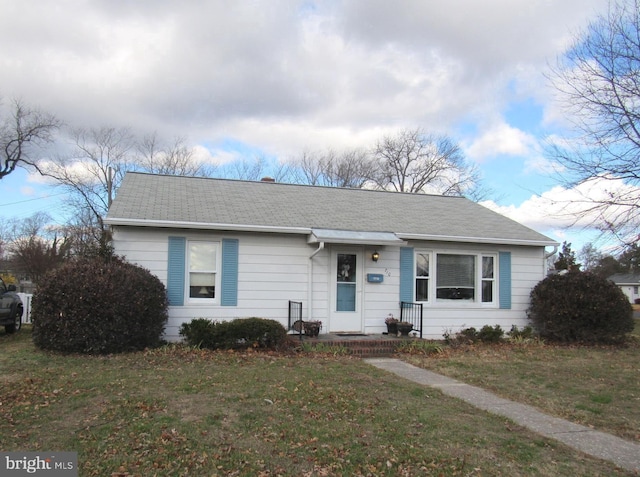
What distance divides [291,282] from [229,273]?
138cm

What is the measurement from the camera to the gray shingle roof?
10781mm

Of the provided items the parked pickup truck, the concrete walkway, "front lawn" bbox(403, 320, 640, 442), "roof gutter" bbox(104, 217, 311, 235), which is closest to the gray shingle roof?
"roof gutter" bbox(104, 217, 311, 235)

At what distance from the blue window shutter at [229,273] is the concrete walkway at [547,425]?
4.28 m

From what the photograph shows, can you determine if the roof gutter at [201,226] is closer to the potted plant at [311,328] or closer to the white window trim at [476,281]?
the potted plant at [311,328]

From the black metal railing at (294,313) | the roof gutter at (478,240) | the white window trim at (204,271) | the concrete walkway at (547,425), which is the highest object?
the roof gutter at (478,240)

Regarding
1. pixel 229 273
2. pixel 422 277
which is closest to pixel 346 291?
pixel 422 277

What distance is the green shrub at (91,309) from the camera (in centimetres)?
869

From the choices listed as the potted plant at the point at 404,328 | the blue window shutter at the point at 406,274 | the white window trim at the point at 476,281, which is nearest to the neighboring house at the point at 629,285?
the white window trim at the point at 476,281

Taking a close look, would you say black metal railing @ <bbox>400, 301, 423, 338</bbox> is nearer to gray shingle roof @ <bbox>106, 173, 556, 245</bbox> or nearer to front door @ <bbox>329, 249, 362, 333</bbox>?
front door @ <bbox>329, 249, 362, 333</bbox>

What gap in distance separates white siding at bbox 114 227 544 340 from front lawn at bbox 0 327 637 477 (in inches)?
122

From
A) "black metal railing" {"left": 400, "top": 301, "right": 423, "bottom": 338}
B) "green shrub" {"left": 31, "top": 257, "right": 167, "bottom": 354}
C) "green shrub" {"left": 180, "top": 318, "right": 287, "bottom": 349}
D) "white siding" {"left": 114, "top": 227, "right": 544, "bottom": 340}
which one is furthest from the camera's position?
"black metal railing" {"left": 400, "top": 301, "right": 423, "bottom": 338}

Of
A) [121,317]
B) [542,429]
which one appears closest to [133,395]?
[121,317]

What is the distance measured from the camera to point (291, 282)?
437 inches

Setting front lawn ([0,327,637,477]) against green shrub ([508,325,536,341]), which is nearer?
front lawn ([0,327,637,477])
